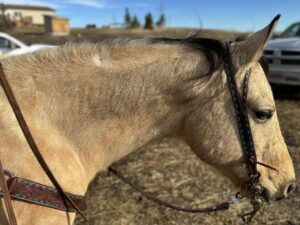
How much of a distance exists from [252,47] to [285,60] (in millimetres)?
7846

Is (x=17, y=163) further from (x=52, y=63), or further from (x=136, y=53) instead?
(x=136, y=53)

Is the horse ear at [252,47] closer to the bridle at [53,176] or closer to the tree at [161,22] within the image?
the bridle at [53,176]

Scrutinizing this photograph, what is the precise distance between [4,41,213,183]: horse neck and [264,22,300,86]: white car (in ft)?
25.2

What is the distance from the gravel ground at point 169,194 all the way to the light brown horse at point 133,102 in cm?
196

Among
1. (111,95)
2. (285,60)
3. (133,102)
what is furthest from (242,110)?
(285,60)

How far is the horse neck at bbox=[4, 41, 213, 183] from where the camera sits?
6.14 ft

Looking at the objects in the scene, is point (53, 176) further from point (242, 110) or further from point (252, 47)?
point (252, 47)

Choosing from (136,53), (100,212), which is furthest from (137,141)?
(100,212)

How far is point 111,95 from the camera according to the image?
1940 millimetres

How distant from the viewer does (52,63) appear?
1918mm

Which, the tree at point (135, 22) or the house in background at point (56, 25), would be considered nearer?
the house in background at point (56, 25)

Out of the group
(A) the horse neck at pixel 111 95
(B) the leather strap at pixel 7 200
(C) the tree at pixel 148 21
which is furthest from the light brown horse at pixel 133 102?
(C) the tree at pixel 148 21

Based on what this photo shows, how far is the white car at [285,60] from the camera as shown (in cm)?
900

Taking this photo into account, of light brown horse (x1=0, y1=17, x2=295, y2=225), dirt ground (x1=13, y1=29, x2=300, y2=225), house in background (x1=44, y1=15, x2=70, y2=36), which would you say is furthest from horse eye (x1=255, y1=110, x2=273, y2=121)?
house in background (x1=44, y1=15, x2=70, y2=36)
